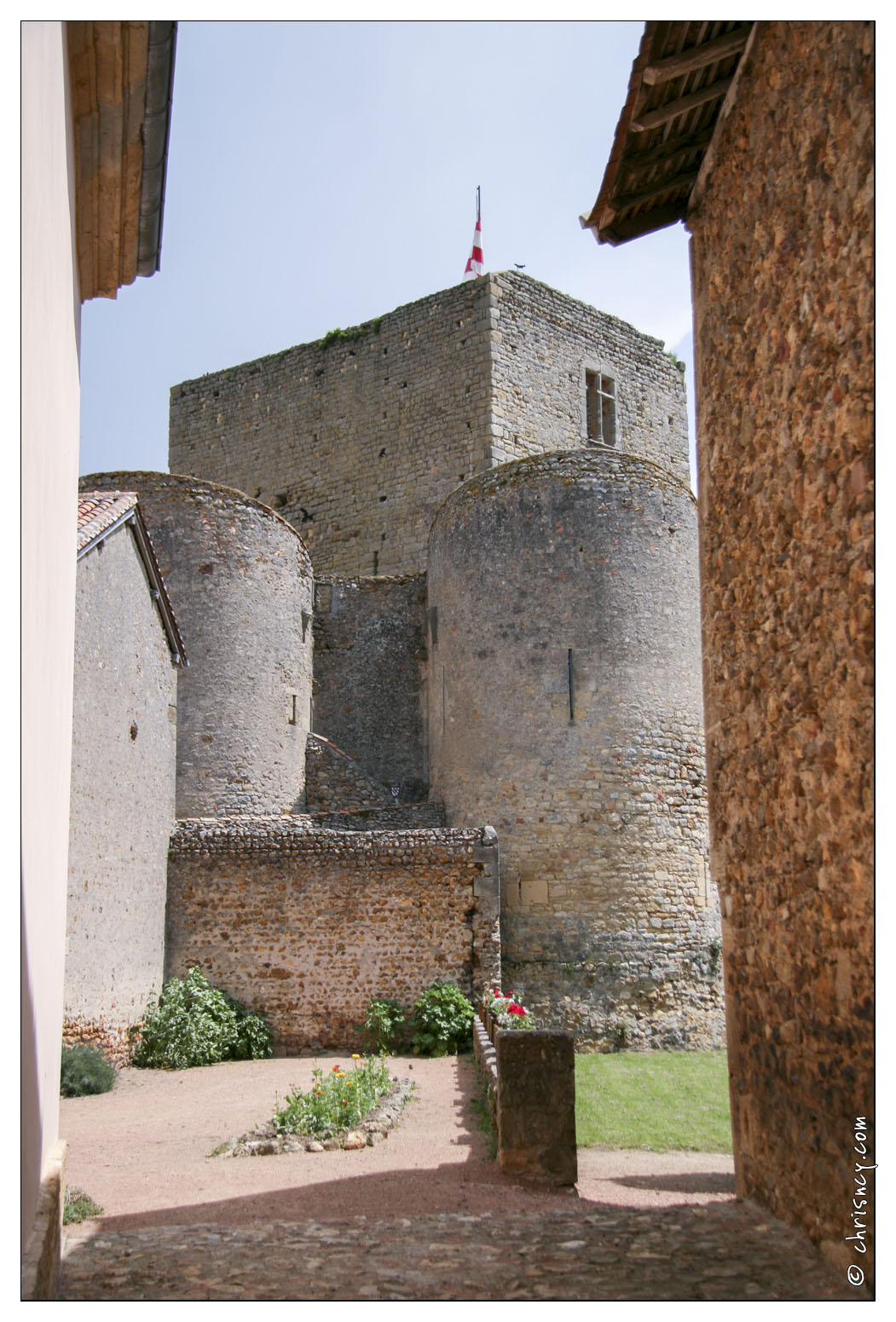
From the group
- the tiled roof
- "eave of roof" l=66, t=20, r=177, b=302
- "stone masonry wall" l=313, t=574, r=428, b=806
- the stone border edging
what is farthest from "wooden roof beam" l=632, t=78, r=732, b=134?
"stone masonry wall" l=313, t=574, r=428, b=806

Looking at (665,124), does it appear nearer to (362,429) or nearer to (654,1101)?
(654,1101)

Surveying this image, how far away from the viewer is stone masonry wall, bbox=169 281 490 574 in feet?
77.1

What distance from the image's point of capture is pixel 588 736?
14945 millimetres

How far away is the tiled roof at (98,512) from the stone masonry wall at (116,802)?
0.23m

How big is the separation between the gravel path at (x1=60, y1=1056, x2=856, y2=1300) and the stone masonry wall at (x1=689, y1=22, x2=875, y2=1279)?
0.43 metres

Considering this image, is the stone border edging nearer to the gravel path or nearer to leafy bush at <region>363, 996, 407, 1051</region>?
the gravel path

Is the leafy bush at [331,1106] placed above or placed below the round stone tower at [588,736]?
below

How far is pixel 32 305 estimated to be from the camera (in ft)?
12.8

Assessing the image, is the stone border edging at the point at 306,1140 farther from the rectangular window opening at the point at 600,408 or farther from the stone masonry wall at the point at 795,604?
the rectangular window opening at the point at 600,408

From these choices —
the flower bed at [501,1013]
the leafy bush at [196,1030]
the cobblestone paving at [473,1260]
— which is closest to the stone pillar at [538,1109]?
the cobblestone paving at [473,1260]

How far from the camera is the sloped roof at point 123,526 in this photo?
11293 millimetres

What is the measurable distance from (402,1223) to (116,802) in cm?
746

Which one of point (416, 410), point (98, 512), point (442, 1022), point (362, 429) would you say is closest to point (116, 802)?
point (98, 512)

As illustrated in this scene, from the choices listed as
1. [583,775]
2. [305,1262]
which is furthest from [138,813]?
[305,1262]
